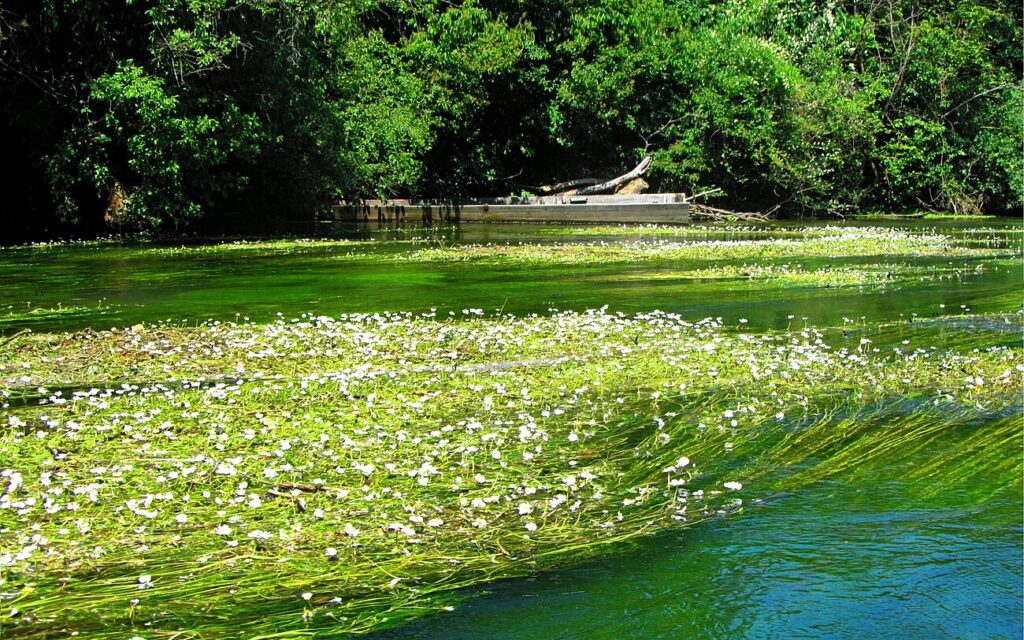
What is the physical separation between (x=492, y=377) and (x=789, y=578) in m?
4.04

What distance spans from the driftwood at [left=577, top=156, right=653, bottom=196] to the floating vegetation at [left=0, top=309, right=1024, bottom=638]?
939 inches

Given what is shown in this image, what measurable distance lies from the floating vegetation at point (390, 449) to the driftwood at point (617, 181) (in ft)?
78.2

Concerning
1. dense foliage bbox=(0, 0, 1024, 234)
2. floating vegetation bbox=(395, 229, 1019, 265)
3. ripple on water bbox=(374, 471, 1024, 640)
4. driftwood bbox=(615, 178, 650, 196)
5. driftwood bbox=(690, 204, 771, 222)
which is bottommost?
ripple on water bbox=(374, 471, 1024, 640)

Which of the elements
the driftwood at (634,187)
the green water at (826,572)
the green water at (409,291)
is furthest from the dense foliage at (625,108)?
the green water at (826,572)

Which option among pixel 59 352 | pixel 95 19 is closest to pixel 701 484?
pixel 59 352

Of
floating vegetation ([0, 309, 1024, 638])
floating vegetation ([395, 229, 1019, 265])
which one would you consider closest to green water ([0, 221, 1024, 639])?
floating vegetation ([0, 309, 1024, 638])

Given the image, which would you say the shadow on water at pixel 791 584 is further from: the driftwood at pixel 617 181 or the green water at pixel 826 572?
the driftwood at pixel 617 181

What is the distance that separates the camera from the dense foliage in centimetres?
2766

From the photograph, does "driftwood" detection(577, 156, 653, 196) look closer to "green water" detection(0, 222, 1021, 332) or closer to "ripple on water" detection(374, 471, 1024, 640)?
"green water" detection(0, 222, 1021, 332)

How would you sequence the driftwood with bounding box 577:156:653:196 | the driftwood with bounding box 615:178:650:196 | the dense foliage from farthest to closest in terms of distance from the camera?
the driftwood with bounding box 615:178:650:196 → the driftwood with bounding box 577:156:653:196 → the dense foliage

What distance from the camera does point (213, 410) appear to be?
7.37m

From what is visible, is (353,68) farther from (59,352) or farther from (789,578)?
(789,578)

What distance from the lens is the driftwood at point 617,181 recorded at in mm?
33781

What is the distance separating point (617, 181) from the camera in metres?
34.1
